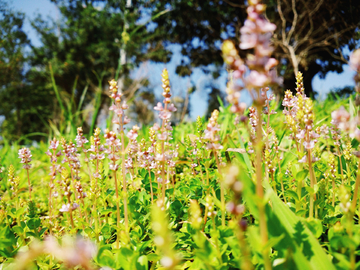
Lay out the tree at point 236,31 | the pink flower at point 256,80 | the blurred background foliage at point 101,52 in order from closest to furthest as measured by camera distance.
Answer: the pink flower at point 256,80, the tree at point 236,31, the blurred background foliage at point 101,52

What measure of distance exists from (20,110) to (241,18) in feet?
89.5

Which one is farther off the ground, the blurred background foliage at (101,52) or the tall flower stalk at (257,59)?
the blurred background foliage at (101,52)

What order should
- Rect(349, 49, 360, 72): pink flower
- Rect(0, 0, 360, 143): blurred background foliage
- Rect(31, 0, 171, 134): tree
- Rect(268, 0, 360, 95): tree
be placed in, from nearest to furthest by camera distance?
Rect(349, 49, 360, 72): pink flower
Rect(268, 0, 360, 95): tree
Rect(0, 0, 360, 143): blurred background foliage
Rect(31, 0, 171, 134): tree

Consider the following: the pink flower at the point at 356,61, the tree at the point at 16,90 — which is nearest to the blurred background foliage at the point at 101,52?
the tree at the point at 16,90

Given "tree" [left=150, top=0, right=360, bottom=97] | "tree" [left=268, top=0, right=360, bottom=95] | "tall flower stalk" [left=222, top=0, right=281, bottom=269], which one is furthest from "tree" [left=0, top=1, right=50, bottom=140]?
"tall flower stalk" [left=222, top=0, right=281, bottom=269]

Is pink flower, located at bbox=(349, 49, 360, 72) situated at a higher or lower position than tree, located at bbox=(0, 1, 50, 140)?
lower

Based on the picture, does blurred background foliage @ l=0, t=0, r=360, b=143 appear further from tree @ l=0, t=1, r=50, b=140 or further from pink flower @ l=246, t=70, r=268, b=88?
pink flower @ l=246, t=70, r=268, b=88

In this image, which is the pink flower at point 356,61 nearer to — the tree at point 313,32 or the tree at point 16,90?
the tree at point 313,32

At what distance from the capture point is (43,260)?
1.67 metres

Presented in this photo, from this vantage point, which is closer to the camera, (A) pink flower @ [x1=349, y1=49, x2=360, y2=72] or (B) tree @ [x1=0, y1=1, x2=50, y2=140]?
(A) pink flower @ [x1=349, y1=49, x2=360, y2=72]

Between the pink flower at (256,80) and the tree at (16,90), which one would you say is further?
the tree at (16,90)

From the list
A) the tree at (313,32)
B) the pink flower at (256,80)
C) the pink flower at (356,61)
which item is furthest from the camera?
the tree at (313,32)

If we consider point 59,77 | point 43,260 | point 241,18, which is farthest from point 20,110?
point 43,260

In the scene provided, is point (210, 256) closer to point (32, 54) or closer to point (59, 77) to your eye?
point (59, 77)
